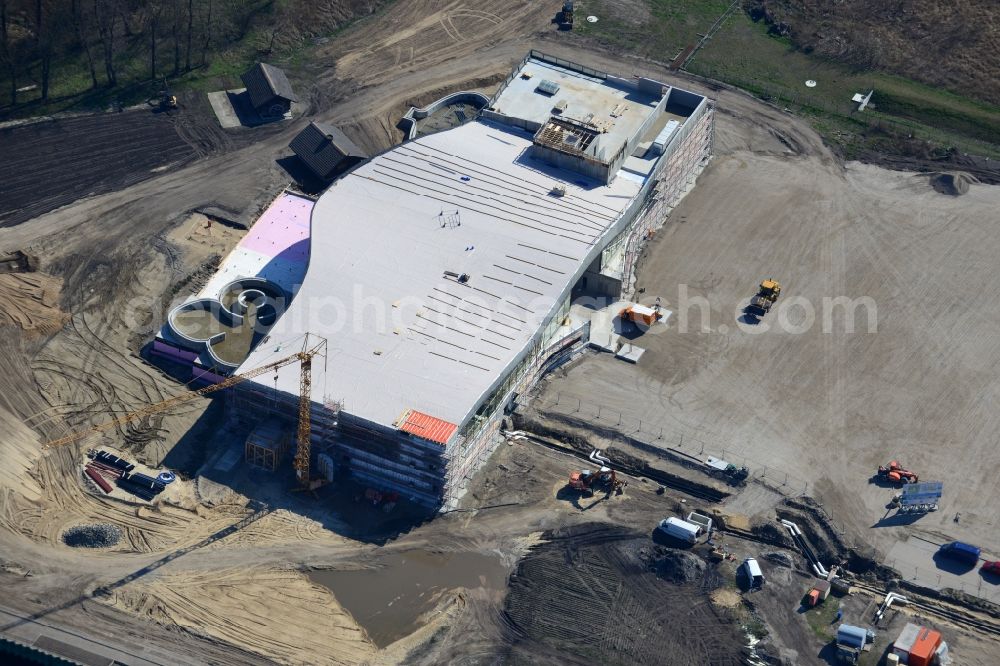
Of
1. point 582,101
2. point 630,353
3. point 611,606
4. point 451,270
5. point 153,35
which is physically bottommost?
point 611,606

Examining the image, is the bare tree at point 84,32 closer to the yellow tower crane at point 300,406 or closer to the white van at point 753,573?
the yellow tower crane at point 300,406

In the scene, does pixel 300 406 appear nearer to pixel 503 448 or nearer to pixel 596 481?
pixel 503 448

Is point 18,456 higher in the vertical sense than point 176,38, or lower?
lower

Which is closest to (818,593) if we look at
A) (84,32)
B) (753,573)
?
(753,573)

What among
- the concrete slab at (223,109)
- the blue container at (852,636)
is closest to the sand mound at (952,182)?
the blue container at (852,636)

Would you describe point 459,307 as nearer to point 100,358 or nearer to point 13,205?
point 100,358
